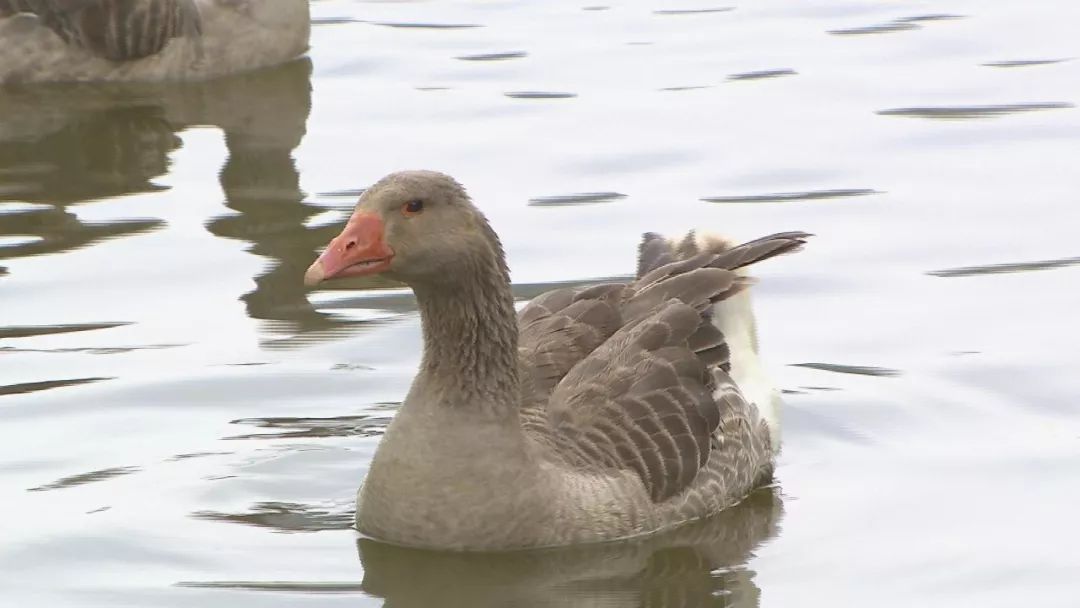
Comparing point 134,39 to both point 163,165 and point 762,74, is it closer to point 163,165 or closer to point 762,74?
point 163,165

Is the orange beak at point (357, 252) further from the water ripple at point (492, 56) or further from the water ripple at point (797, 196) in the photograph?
the water ripple at point (492, 56)

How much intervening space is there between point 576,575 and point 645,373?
3.33 feet

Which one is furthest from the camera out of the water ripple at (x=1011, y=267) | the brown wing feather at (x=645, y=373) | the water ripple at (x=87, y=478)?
the water ripple at (x=1011, y=267)

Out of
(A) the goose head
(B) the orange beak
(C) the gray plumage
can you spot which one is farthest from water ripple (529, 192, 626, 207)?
(B) the orange beak

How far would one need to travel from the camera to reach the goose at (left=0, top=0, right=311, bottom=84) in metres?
17.5

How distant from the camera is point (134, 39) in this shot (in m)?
17.4

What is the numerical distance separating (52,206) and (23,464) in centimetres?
464

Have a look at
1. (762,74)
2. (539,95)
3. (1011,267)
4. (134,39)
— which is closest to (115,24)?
(134,39)

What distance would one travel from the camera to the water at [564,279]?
936cm

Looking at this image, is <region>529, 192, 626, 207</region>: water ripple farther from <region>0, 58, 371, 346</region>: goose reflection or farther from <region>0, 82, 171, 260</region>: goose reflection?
<region>0, 82, 171, 260</region>: goose reflection

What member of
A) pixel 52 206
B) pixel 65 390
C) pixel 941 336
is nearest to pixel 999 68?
pixel 941 336

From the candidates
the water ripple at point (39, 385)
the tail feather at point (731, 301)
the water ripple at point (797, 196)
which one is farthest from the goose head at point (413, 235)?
the water ripple at point (797, 196)

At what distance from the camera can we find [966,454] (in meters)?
10.5

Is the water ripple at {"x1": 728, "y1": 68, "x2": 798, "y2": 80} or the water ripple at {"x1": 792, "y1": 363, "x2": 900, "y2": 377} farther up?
the water ripple at {"x1": 728, "y1": 68, "x2": 798, "y2": 80}
